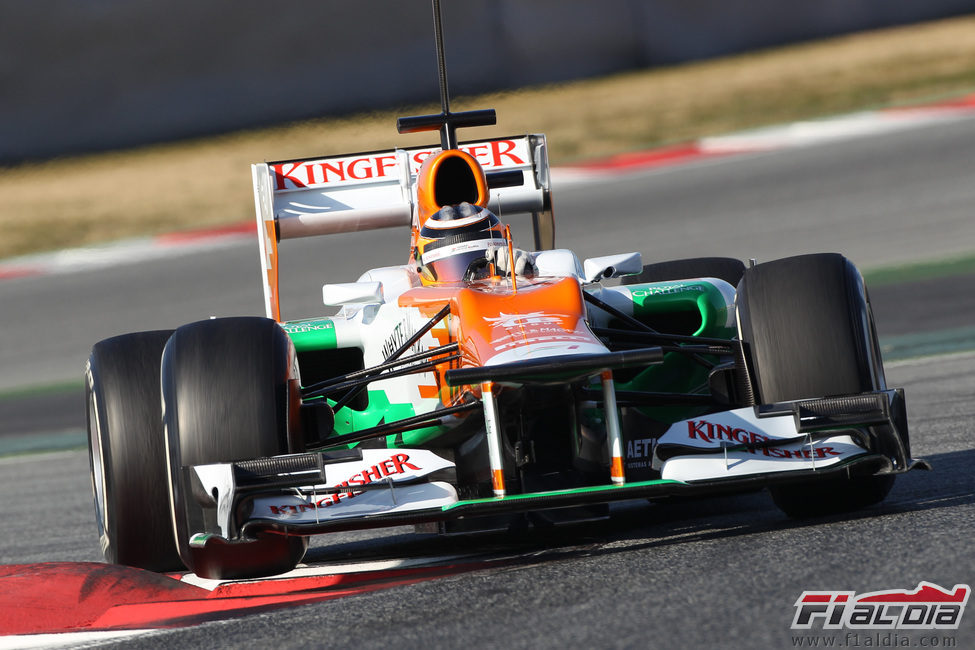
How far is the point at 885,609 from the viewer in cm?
331

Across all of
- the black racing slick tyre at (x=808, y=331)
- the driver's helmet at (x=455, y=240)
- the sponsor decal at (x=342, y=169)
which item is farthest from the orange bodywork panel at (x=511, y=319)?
the sponsor decal at (x=342, y=169)

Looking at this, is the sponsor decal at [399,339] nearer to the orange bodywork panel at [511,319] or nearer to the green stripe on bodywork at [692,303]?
the orange bodywork panel at [511,319]

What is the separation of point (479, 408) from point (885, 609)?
1761 millimetres

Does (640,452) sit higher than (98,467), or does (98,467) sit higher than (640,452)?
(98,467)

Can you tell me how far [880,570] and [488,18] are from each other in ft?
47.7

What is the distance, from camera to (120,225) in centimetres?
1525

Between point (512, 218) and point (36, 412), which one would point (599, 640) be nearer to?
point (36, 412)

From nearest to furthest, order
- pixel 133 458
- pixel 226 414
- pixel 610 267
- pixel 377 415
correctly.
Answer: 1. pixel 226 414
2. pixel 133 458
3. pixel 610 267
4. pixel 377 415

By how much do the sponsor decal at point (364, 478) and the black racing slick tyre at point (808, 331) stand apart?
1215 mm

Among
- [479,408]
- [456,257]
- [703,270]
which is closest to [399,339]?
[456,257]

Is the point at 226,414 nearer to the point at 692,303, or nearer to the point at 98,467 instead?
the point at 98,467

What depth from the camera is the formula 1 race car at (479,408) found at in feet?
14.0

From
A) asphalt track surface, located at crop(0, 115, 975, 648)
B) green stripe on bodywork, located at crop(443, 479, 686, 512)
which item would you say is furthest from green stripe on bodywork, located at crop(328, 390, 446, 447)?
green stripe on bodywork, located at crop(443, 479, 686, 512)

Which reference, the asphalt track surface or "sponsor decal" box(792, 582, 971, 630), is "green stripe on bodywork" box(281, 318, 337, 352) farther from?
"sponsor decal" box(792, 582, 971, 630)
